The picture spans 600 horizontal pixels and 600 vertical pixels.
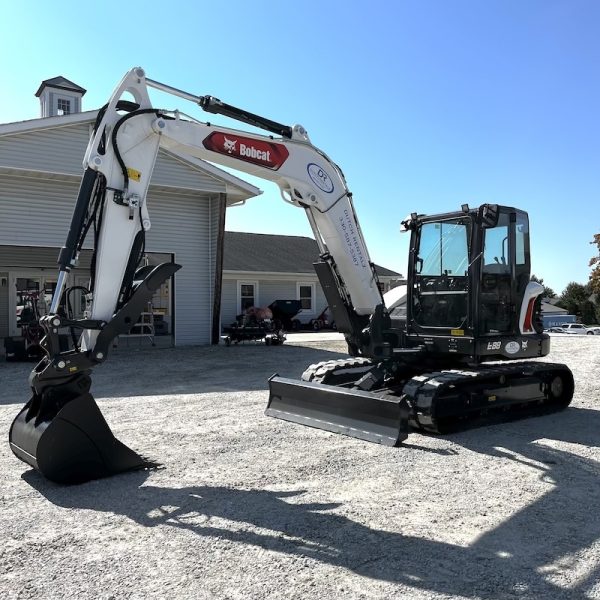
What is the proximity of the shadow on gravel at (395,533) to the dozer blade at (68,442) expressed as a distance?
0.14m

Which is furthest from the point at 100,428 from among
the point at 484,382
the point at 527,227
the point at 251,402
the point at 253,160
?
the point at 527,227

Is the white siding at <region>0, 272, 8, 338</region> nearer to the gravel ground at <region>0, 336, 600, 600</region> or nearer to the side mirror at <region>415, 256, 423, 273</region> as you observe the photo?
the gravel ground at <region>0, 336, 600, 600</region>

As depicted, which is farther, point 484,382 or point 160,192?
point 160,192

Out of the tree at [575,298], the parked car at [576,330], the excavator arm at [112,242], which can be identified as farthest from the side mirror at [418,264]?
the tree at [575,298]

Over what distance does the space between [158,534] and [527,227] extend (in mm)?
6061

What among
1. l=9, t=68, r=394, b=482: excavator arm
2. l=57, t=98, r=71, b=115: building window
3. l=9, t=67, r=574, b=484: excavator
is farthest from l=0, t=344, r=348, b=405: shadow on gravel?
l=57, t=98, r=71, b=115: building window

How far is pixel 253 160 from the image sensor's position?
6.45 meters

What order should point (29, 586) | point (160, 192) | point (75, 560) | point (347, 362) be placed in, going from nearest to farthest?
point (29, 586), point (75, 560), point (347, 362), point (160, 192)

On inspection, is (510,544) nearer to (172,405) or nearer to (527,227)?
(527,227)

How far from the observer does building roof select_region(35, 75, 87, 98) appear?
21.4 meters

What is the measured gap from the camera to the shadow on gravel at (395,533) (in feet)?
11.5

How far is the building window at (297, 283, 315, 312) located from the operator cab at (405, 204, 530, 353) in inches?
894

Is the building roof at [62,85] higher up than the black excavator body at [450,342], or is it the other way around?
the building roof at [62,85]

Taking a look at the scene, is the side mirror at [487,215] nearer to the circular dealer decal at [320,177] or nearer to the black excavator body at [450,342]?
the black excavator body at [450,342]
